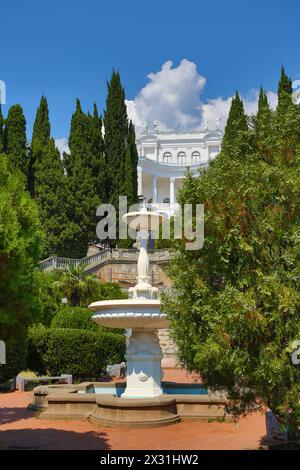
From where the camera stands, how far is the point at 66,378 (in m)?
17.3

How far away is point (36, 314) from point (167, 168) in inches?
2320

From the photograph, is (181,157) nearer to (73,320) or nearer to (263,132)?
(73,320)

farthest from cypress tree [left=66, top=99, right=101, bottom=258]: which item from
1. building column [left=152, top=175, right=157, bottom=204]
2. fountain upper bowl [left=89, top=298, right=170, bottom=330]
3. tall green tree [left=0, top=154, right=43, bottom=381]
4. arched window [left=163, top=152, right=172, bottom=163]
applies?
tall green tree [left=0, top=154, right=43, bottom=381]

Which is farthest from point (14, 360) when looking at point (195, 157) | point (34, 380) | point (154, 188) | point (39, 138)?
point (195, 157)

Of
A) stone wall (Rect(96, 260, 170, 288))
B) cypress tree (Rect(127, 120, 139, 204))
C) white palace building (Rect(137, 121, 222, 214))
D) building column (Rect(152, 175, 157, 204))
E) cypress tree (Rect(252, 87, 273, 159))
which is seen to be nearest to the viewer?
cypress tree (Rect(252, 87, 273, 159))

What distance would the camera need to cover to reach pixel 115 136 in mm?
45438

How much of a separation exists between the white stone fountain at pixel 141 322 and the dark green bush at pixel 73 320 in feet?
32.1

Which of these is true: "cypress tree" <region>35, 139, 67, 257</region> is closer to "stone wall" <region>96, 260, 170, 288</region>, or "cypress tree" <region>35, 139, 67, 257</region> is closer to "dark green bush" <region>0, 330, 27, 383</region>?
"stone wall" <region>96, 260, 170, 288</region>

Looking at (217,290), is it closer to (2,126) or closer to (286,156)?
(286,156)

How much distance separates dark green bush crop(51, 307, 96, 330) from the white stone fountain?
386 inches

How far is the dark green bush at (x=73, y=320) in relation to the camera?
68.9ft

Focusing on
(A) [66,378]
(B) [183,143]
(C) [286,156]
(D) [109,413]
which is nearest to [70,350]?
(A) [66,378]

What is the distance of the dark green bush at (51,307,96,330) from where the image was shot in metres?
21.0

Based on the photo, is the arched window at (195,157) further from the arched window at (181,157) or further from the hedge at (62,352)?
the hedge at (62,352)
